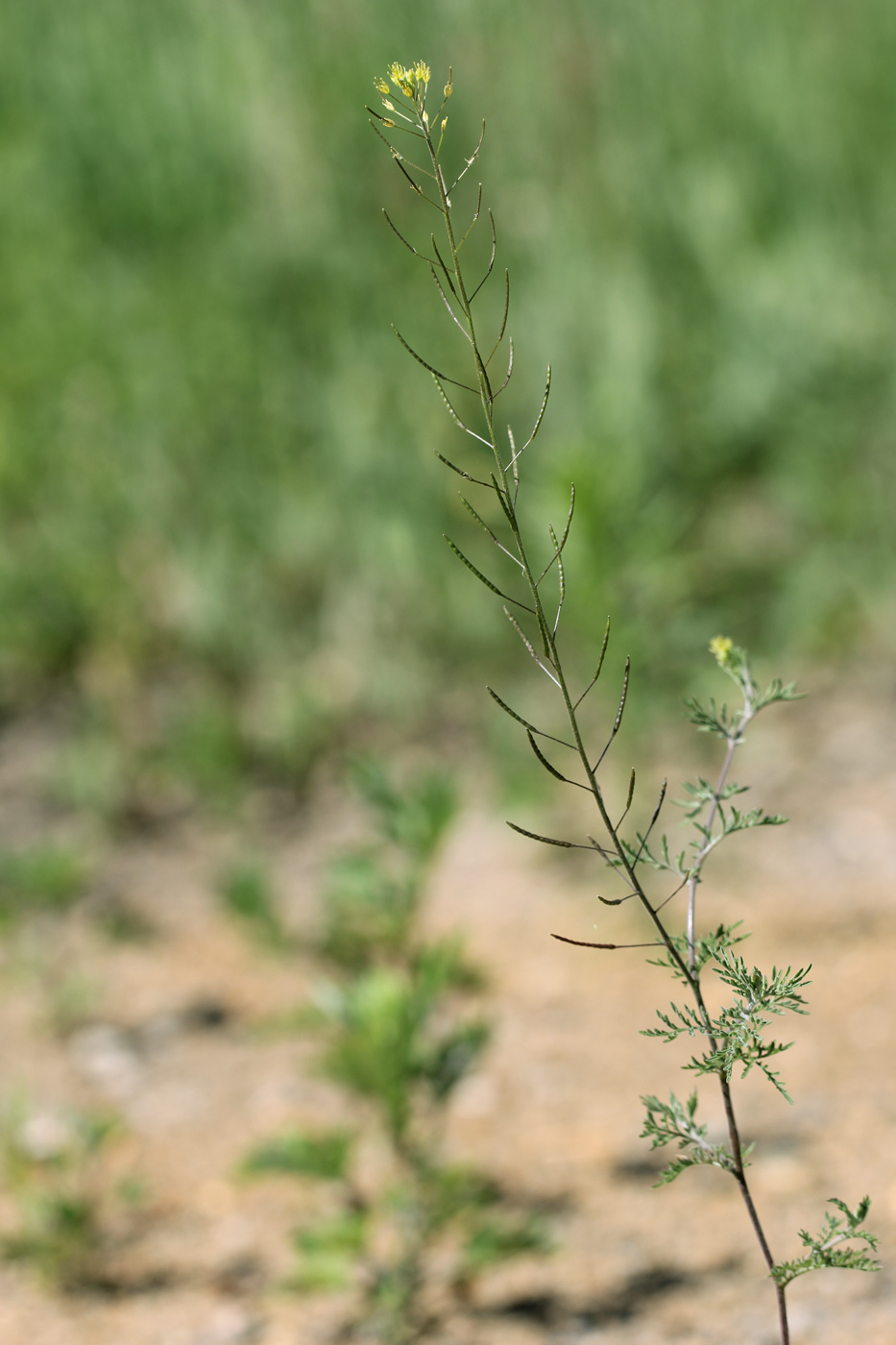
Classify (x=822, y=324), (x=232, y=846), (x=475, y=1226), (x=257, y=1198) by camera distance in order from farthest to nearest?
(x=822, y=324)
(x=232, y=846)
(x=257, y=1198)
(x=475, y=1226)

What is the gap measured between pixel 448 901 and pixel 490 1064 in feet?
2.26

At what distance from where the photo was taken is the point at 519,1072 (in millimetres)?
2326

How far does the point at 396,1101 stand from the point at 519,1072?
2.52 ft

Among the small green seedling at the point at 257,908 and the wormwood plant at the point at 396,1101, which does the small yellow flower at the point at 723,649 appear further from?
the small green seedling at the point at 257,908

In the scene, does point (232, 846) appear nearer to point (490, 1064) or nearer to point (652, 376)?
point (490, 1064)

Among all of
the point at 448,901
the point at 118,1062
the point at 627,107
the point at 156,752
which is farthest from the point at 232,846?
the point at 627,107

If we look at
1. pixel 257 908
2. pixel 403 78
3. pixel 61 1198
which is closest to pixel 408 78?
pixel 403 78

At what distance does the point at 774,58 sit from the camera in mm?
4078

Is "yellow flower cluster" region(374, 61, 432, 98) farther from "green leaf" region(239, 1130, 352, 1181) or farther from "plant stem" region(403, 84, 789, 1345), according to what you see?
"green leaf" region(239, 1130, 352, 1181)

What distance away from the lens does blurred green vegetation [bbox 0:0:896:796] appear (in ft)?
11.9

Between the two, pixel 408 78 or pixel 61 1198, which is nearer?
pixel 408 78

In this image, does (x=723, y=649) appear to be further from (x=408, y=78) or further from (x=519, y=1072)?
(x=519, y=1072)

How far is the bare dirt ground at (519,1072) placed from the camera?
1715 millimetres

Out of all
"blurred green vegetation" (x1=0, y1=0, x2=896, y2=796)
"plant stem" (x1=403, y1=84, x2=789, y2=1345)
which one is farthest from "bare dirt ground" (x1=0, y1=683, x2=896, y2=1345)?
"plant stem" (x1=403, y1=84, x2=789, y2=1345)
